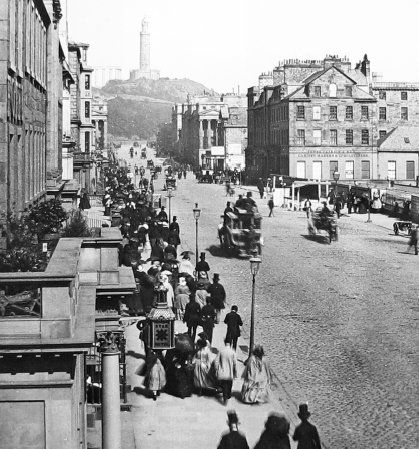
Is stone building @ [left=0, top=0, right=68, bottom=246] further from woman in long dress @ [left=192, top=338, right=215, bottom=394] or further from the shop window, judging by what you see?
the shop window

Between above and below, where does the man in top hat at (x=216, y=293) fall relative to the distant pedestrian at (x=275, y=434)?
above

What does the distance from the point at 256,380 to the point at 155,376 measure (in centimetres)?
182

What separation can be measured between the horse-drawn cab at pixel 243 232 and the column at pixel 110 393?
2347cm

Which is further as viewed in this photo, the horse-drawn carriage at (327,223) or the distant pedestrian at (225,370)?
the horse-drawn carriage at (327,223)

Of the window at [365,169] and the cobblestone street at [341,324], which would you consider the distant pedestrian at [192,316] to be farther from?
the window at [365,169]

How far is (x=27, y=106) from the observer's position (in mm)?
A: 23828

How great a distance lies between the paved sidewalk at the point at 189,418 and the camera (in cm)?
1414

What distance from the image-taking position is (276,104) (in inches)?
3511

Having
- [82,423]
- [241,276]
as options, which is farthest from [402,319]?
[82,423]

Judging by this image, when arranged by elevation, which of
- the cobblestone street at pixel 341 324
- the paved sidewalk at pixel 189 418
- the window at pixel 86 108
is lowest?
the paved sidewalk at pixel 189 418

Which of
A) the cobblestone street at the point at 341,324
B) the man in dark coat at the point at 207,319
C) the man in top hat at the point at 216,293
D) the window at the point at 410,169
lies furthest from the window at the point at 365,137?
the man in dark coat at the point at 207,319

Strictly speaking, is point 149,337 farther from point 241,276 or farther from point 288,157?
point 288,157

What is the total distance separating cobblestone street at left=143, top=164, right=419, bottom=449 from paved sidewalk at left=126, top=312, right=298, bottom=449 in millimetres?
926

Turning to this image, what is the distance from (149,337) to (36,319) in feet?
17.6
